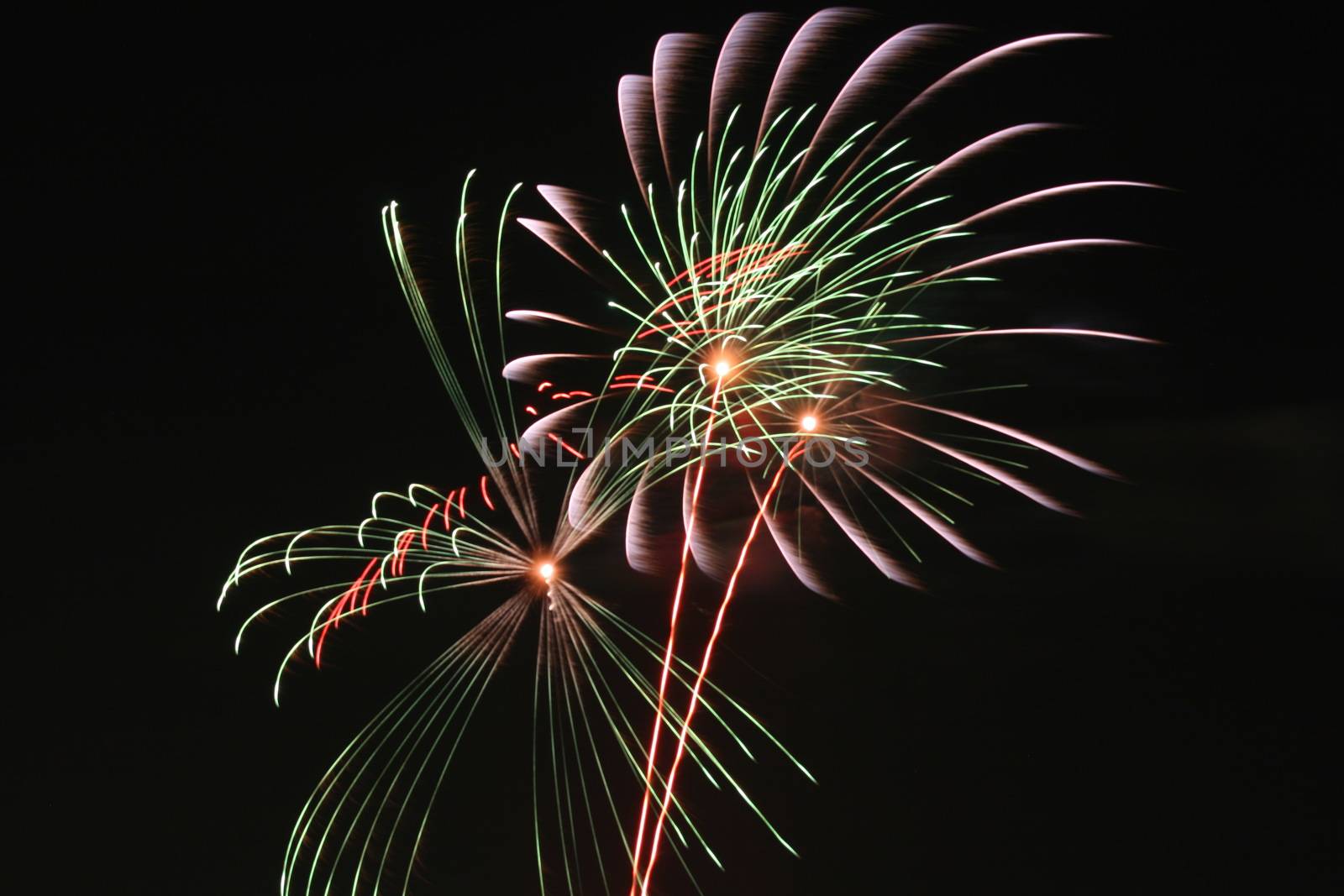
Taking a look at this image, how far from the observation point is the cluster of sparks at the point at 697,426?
2889 mm

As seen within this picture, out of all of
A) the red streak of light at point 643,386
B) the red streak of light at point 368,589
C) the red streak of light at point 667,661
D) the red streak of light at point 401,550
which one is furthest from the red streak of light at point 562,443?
the red streak of light at point 368,589

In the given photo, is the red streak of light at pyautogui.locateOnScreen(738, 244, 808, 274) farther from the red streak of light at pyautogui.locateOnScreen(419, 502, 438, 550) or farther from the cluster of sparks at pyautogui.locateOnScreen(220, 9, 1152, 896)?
the red streak of light at pyautogui.locateOnScreen(419, 502, 438, 550)

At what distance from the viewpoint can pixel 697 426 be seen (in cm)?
294

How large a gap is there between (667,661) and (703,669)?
107 millimetres

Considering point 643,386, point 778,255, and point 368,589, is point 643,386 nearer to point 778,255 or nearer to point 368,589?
point 778,255

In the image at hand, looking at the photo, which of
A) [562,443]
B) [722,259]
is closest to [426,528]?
[562,443]

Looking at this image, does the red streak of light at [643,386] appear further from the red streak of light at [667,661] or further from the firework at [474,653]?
the firework at [474,653]

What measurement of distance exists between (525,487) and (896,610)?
1.12 m

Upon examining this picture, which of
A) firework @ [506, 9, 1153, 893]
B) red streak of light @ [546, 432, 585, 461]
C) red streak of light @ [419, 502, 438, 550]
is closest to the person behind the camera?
firework @ [506, 9, 1153, 893]

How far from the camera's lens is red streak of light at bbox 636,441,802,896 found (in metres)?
2.89

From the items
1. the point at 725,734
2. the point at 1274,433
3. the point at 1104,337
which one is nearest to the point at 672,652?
the point at 725,734

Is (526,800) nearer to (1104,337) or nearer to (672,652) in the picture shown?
(672,652)

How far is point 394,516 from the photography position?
10.5 feet

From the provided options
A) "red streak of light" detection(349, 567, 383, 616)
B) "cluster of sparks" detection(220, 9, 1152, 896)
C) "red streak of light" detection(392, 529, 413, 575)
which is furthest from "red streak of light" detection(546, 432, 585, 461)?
"red streak of light" detection(349, 567, 383, 616)
